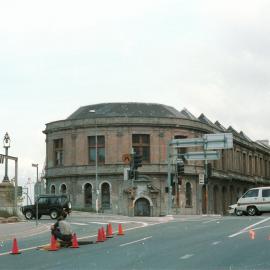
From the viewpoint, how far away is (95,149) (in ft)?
219

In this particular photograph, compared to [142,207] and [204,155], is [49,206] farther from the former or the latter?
[142,207]

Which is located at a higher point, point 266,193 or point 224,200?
point 266,193

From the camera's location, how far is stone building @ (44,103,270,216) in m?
65.4

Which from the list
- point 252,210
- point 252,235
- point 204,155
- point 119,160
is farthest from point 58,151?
point 252,235

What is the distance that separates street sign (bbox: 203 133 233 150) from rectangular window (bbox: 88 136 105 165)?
23588mm

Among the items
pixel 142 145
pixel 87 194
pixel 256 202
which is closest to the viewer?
pixel 256 202

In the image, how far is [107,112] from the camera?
6956cm

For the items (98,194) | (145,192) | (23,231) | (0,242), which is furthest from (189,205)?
(0,242)

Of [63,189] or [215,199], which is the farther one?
[215,199]

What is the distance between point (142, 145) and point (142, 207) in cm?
667

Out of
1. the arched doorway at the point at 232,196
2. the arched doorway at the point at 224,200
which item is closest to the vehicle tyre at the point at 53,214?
the arched doorway at the point at 224,200

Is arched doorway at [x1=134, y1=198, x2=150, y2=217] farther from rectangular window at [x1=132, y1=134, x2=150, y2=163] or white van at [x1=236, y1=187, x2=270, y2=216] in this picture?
white van at [x1=236, y1=187, x2=270, y2=216]

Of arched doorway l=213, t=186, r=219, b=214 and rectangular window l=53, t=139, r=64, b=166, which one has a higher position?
rectangular window l=53, t=139, r=64, b=166

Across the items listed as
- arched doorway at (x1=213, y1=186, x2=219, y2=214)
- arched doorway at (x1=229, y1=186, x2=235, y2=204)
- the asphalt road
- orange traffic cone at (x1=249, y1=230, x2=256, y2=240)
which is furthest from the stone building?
the asphalt road
